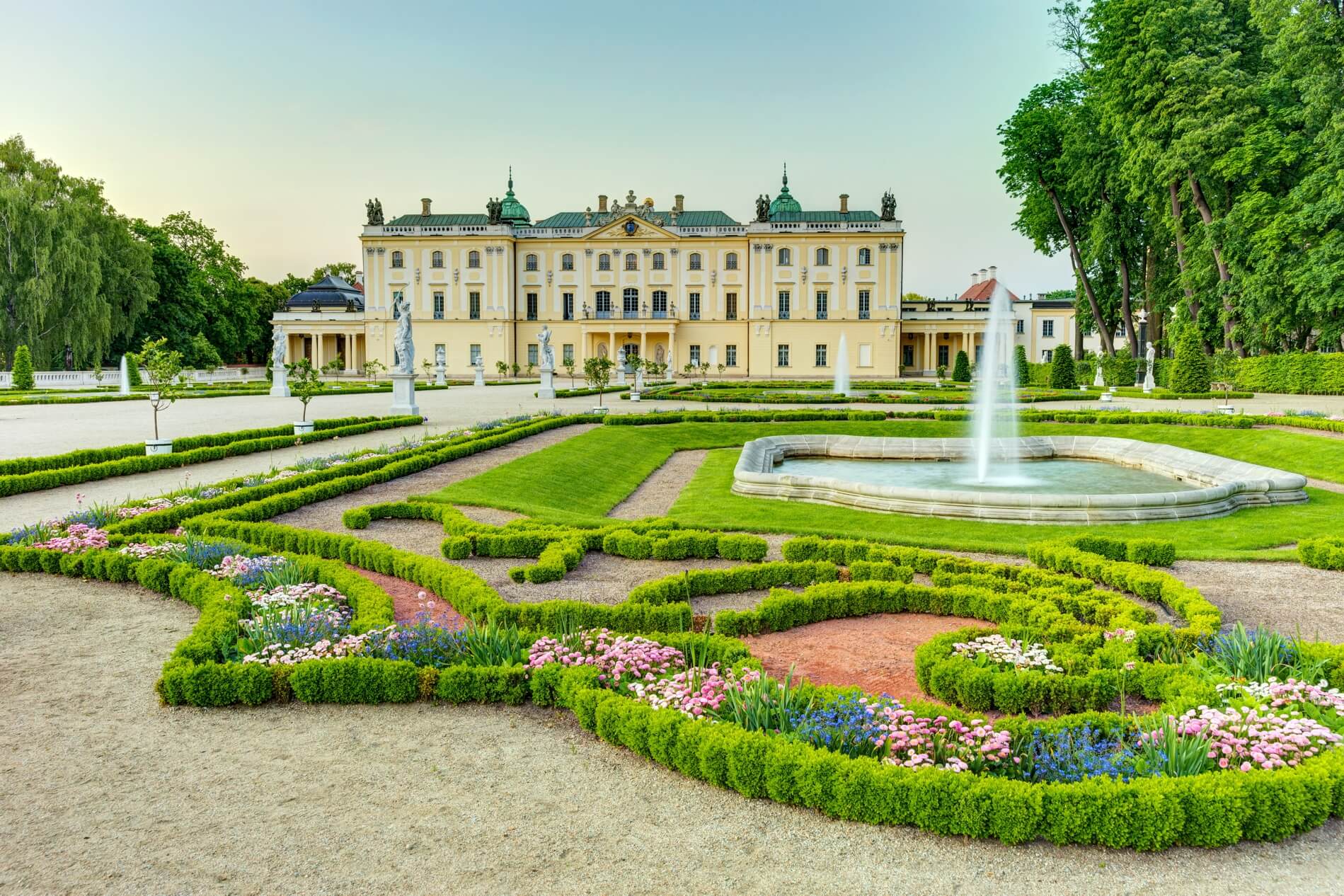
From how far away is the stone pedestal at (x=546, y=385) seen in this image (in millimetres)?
32312

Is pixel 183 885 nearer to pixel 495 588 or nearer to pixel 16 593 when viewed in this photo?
pixel 495 588

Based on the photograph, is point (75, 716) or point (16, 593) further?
point (16, 593)

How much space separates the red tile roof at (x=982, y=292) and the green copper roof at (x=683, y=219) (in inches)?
767

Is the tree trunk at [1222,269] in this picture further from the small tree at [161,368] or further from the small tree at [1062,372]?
the small tree at [161,368]

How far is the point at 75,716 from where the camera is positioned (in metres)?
4.77

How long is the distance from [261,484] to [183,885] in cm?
847

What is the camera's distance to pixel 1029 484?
13.7m

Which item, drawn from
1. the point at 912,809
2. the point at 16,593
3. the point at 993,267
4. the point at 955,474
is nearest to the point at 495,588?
the point at 16,593

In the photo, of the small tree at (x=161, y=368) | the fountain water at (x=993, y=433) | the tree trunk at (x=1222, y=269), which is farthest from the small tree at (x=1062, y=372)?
the small tree at (x=161, y=368)

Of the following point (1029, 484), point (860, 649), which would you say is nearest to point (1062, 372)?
point (1029, 484)

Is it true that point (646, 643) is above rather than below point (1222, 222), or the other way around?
below

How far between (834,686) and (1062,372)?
1522 inches

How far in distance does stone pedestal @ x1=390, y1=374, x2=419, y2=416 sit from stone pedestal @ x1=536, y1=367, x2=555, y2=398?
941 cm

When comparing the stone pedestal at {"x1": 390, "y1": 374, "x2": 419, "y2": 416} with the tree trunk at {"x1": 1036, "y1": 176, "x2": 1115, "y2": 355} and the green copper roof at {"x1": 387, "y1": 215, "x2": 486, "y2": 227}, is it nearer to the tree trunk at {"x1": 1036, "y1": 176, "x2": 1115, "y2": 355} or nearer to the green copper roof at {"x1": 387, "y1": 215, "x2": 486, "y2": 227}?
the tree trunk at {"x1": 1036, "y1": 176, "x2": 1115, "y2": 355}
